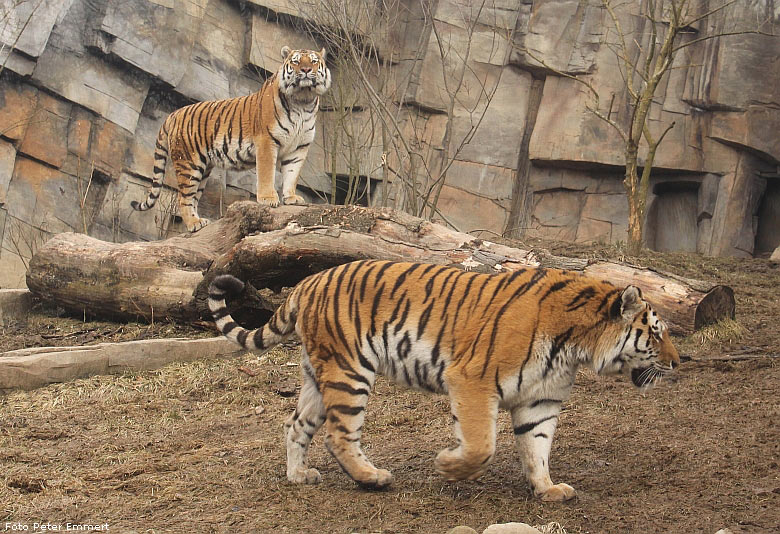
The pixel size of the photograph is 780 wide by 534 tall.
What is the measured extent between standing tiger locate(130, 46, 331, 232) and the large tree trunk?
37.9 inches

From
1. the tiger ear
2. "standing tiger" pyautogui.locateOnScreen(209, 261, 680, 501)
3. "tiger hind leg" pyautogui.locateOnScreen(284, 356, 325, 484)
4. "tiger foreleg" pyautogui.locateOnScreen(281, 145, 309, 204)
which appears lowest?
"tiger hind leg" pyautogui.locateOnScreen(284, 356, 325, 484)

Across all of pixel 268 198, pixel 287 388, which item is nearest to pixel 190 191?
pixel 268 198

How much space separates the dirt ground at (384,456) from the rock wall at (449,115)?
577cm

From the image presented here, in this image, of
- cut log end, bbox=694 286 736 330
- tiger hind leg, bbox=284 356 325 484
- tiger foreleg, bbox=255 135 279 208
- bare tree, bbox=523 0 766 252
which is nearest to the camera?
tiger hind leg, bbox=284 356 325 484

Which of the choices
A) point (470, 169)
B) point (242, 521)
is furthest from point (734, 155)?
point (242, 521)

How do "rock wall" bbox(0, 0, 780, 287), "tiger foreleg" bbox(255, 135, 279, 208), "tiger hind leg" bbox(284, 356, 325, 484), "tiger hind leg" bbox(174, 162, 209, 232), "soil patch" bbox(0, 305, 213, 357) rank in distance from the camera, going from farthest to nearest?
"rock wall" bbox(0, 0, 780, 287)
"tiger hind leg" bbox(174, 162, 209, 232)
"tiger foreleg" bbox(255, 135, 279, 208)
"soil patch" bbox(0, 305, 213, 357)
"tiger hind leg" bbox(284, 356, 325, 484)

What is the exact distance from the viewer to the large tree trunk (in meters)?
6.39

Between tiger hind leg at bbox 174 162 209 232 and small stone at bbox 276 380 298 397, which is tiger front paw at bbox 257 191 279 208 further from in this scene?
small stone at bbox 276 380 298 397

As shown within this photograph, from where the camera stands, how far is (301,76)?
8.72 metres

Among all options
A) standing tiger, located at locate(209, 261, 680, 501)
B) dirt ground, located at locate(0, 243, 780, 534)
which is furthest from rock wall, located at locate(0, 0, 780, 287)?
standing tiger, located at locate(209, 261, 680, 501)

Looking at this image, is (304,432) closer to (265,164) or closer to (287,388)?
(287,388)

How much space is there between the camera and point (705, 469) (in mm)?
4301

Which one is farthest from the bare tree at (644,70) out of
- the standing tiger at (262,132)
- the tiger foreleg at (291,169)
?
the tiger foreleg at (291,169)

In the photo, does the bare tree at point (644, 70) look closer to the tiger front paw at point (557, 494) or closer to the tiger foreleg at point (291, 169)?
the tiger foreleg at point (291, 169)
